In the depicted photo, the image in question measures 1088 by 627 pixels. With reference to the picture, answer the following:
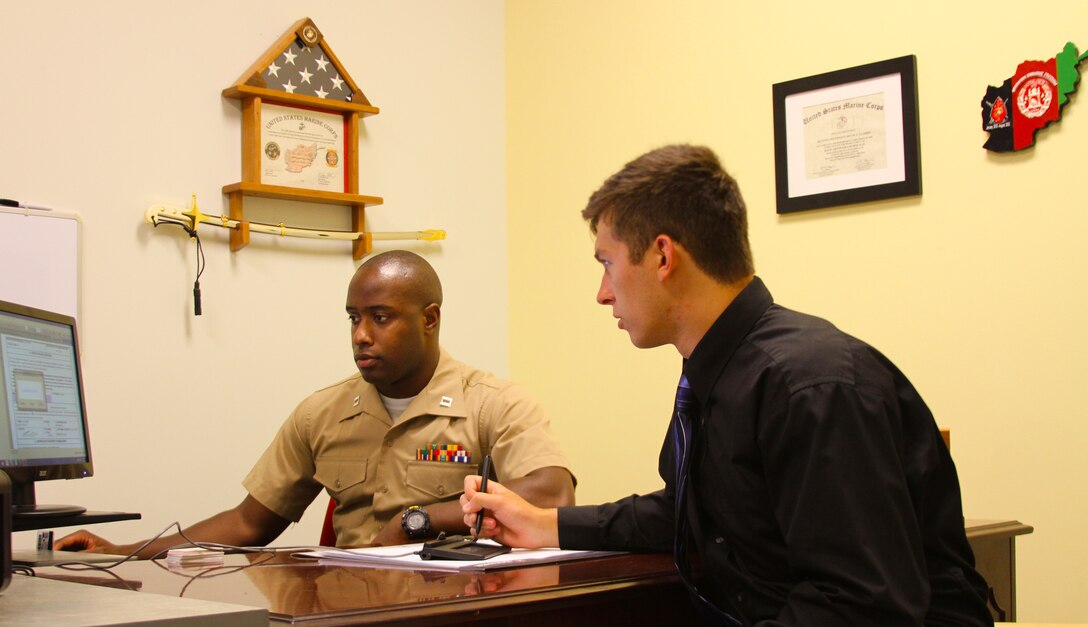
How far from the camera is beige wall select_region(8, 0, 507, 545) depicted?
2.96 metres

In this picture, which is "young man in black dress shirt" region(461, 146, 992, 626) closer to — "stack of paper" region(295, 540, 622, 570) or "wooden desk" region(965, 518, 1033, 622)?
"stack of paper" region(295, 540, 622, 570)

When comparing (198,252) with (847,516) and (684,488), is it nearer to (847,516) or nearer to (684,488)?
(684,488)

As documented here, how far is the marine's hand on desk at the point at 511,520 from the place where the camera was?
1.78 meters

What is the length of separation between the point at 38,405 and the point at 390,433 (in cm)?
79

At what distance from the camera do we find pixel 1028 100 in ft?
9.19

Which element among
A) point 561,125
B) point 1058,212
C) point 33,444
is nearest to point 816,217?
point 1058,212

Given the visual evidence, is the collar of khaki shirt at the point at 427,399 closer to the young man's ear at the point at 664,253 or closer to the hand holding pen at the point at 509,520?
the hand holding pen at the point at 509,520

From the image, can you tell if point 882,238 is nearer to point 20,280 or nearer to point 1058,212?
point 1058,212

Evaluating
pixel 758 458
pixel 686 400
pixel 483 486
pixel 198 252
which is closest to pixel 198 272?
pixel 198 252

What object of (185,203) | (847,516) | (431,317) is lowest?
(847,516)

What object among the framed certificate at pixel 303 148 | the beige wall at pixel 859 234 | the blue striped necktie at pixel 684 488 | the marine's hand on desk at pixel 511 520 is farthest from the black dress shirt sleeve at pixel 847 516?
the framed certificate at pixel 303 148

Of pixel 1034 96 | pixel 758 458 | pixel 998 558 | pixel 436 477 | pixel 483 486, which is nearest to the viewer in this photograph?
pixel 758 458

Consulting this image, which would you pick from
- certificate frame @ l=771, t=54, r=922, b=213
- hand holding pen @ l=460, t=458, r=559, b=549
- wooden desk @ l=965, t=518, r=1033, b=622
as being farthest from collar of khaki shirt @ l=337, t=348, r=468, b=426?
certificate frame @ l=771, t=54, r=922, b=213

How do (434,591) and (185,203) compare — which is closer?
(434,591)
